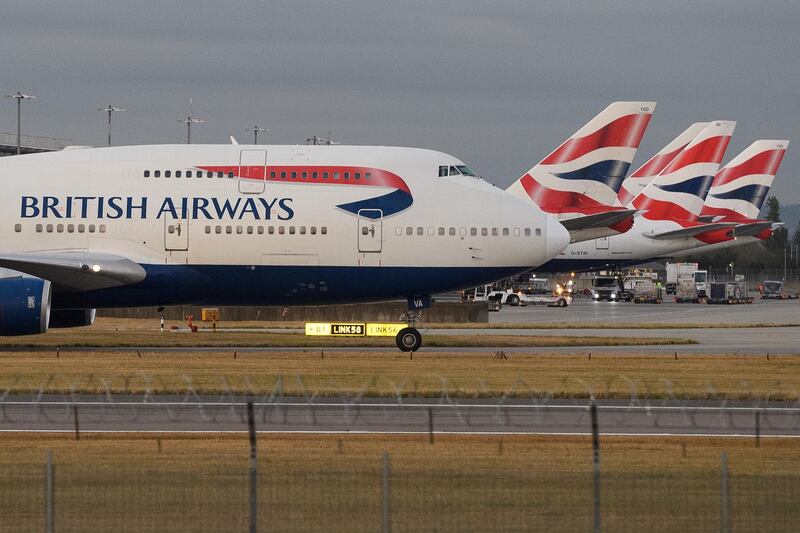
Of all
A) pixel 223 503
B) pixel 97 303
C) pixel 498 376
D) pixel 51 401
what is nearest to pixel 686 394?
pixel 498 376

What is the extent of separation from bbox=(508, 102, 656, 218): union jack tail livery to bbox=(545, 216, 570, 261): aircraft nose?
13105 millimetres

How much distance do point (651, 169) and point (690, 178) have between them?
11.7m

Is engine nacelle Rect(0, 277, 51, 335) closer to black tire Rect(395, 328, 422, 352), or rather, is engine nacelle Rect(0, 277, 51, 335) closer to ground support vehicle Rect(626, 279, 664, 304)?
black tire Rect(395, 328, 422, 352)

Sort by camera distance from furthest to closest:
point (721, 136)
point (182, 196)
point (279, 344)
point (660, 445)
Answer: point (721, 136) < point (279, 344) < point (182, 196) < point (660, 445)

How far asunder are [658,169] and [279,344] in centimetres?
6266

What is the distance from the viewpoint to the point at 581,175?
56750 mm

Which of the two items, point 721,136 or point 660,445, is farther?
point 721,136

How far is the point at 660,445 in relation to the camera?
22.4 metres

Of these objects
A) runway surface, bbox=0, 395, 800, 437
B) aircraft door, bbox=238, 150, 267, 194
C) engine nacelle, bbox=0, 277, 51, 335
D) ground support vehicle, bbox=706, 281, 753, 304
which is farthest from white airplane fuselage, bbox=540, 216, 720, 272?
runway surface, bbox=0, 395, 800, 437

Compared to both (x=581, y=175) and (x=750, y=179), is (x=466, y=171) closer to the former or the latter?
(x=581, y=175)

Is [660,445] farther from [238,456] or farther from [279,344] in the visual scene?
[279,344]

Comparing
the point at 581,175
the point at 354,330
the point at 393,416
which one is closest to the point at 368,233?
the point at 354,330

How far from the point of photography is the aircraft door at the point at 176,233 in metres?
41.8

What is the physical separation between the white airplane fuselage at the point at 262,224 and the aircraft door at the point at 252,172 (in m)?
0.03
